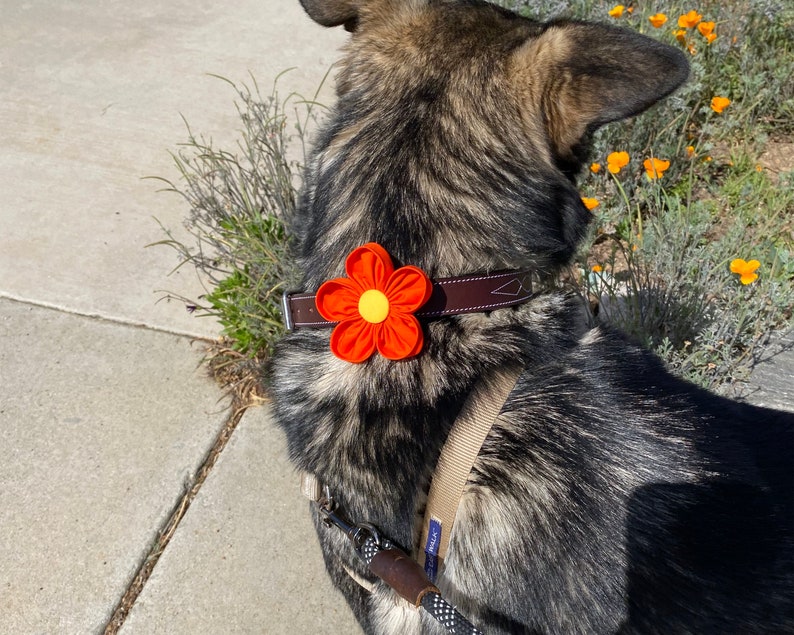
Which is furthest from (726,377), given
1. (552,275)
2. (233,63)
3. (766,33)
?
(233,63)

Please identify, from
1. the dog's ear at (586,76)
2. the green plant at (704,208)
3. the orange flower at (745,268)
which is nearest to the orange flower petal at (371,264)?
the dog's ear at (586,76)

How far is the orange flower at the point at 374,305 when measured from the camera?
150 centimetres

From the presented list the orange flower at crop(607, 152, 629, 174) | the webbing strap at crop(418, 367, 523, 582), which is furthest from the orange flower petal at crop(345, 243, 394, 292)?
the orange flower at crop(607, 152, 629, 174)

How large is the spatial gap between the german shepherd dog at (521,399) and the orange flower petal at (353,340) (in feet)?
0.33

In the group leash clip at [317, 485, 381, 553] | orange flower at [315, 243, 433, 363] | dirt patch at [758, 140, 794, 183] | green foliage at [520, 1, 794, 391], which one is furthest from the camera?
dirt patch at [758, 140, 794, 183]

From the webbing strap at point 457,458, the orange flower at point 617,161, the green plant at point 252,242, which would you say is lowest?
the green plant at point 252,242

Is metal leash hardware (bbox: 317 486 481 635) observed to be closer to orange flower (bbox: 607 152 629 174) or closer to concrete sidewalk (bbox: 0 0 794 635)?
concrete sidewalk (bbox: 0 0 794 635)

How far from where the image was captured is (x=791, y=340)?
3.22 m

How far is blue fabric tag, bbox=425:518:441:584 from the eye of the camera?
1.59 meters

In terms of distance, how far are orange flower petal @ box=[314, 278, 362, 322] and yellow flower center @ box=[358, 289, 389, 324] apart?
3 cm

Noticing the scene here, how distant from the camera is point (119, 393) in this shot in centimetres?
315

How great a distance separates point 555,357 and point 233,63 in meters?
4.22

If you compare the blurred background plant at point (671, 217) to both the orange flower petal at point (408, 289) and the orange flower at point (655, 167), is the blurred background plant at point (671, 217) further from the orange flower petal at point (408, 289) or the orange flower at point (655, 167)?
the orange flower petal at point (408, 289)

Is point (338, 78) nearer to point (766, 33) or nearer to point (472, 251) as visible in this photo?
point (472, 251)
